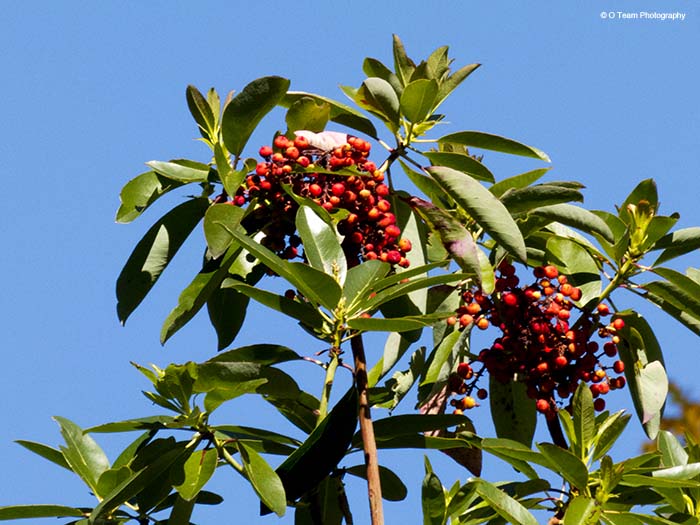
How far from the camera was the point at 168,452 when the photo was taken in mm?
2186

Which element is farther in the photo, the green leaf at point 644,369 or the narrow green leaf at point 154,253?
the green leaf at point 644,369

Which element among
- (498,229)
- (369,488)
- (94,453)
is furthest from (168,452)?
(498,229)

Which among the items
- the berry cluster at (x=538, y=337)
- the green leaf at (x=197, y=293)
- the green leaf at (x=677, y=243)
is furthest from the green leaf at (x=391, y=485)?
the green leaf at (x=677, y=243)

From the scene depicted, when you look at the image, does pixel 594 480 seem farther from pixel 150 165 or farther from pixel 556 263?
pixel 150 165

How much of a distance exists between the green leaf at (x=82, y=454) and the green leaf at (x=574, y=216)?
3.30ft

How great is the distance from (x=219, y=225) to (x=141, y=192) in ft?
1.23

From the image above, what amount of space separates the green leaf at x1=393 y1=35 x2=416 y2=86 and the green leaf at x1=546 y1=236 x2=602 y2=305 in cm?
47

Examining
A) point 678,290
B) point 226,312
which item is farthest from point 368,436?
point 678,290

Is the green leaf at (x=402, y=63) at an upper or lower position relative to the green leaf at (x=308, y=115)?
upper

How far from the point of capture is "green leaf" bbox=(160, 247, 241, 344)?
2209 mm

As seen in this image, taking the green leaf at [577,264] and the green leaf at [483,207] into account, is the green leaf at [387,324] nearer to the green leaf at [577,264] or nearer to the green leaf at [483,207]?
the green leaf at [483,207]

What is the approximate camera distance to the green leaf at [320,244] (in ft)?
6.95

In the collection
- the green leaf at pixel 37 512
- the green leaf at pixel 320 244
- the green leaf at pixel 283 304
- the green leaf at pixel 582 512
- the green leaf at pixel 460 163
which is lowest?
the green leaf at pixel 582 512

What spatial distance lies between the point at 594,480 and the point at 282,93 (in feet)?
3.03
